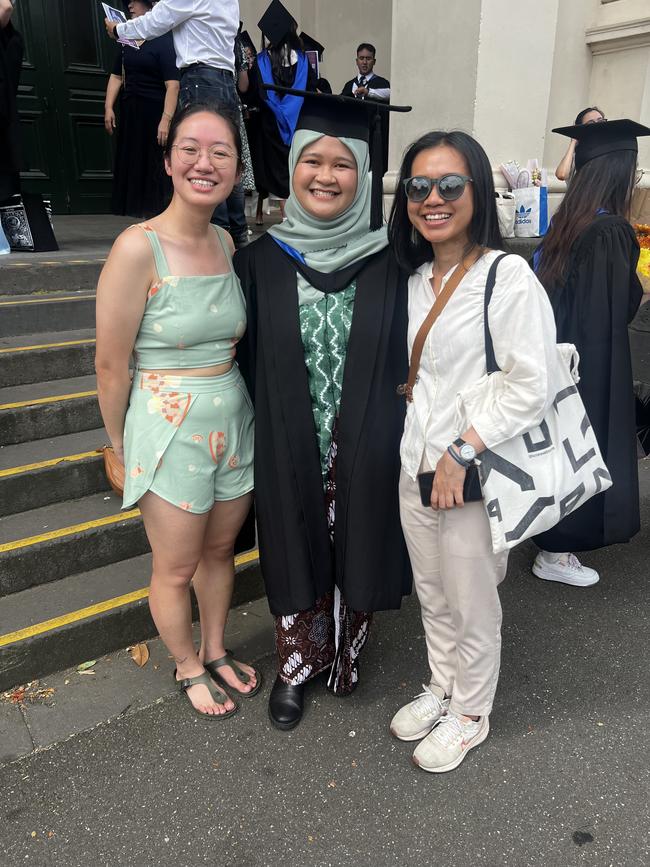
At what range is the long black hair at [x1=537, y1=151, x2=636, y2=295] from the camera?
273 centimetres

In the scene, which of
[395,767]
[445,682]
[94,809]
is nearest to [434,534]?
[445,682]

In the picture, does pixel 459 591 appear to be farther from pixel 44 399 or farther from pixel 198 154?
pixel 44 399

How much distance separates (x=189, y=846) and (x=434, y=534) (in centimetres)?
119

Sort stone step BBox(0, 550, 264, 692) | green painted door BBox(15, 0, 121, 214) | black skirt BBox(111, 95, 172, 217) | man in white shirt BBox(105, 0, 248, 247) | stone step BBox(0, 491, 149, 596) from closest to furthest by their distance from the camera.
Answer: stone step BBox(0, 550, 264, 692), stone step BBox(0, 491, 149, 596), man in white shirt BBox(105, 0, 248, 247), black skirt BBox(111, 95, 172, 217), green painted door BBox(15, 0, 121, 214)

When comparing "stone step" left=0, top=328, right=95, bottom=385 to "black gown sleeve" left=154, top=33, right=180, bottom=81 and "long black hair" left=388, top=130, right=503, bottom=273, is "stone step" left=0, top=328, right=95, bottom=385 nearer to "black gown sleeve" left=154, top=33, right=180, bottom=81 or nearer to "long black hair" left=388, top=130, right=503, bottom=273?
"black gown sleeve" left=154, top=33, right=180, bottom=81

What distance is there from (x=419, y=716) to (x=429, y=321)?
4.60ft

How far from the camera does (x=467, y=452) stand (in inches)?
73.4

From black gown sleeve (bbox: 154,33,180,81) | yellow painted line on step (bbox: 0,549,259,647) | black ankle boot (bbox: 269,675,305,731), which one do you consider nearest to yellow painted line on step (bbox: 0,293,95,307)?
black gown sleeve (bbox: 154,33,180,81)

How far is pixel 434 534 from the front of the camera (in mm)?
2146

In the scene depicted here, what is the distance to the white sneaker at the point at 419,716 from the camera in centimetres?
232

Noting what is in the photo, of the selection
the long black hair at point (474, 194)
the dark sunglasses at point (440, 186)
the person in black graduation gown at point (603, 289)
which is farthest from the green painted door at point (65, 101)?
the dark sunglasses at point (440, 186)

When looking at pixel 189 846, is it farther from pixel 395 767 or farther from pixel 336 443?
pixel 336 443

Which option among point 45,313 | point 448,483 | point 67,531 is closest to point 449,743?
point 448,483

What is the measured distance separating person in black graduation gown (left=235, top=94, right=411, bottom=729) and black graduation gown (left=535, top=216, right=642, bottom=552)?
1.08m
